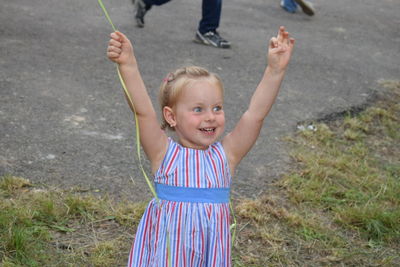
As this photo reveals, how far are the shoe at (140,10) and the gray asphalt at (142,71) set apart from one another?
0.10 m

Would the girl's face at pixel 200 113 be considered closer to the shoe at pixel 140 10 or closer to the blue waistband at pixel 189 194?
the blue waistband at pixel 189 194

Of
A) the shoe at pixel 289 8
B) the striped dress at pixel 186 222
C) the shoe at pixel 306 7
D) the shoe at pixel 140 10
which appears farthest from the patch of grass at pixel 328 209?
the shoe at pixel 289 8

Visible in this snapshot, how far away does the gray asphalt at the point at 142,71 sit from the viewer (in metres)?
3.50

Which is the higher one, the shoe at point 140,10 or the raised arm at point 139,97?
the raised arm at point 139,97

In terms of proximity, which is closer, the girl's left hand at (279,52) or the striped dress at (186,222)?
the striped dress at (186,222)

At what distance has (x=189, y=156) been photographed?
2.16m

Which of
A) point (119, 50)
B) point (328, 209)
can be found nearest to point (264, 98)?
point (119, 50)

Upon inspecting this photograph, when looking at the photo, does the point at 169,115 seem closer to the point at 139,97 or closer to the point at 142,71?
the point at 139,97

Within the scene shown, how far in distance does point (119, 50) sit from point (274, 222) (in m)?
1.45

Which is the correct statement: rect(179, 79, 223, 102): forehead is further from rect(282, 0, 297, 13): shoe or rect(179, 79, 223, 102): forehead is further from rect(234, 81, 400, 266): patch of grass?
rect(282, 0, 297, 13): shoe

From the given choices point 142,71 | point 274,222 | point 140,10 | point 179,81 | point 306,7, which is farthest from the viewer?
point 306,7

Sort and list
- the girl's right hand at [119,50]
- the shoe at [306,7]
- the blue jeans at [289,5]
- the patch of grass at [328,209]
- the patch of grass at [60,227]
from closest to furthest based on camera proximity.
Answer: the girl's right hand at [119,50], the patch of grass at [60,227], the patch of grass at [328,209], the shoe at [306,7], the blue jeans at [289,5]

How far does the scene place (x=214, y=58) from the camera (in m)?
5.59

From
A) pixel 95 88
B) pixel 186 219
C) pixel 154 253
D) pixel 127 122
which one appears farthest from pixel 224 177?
pixel 95 88
